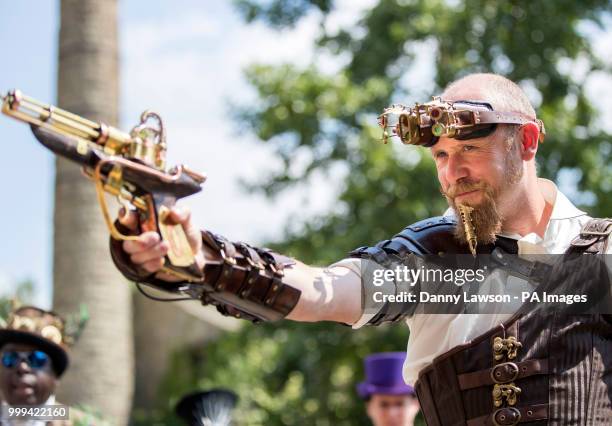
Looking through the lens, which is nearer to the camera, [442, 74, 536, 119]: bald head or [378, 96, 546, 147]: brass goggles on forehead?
[378, 96, 546, 147]: brass goggles on forehead

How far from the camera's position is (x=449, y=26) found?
12.2 meters

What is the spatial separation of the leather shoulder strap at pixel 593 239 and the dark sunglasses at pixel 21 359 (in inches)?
153

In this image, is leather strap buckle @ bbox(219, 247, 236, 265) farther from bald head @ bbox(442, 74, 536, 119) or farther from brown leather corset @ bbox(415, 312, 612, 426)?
bald head @ bbox(442, 74, 536, 119)

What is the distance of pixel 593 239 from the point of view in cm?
332

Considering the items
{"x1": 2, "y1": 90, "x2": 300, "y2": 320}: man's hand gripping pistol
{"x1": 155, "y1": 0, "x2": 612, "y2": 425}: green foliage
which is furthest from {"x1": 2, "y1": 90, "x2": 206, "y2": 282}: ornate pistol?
{"x1": 155, "y1": 0, "x2": 612, "y2": 425}: green foliage

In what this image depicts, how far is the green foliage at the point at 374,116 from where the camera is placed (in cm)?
1155

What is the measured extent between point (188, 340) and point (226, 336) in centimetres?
532

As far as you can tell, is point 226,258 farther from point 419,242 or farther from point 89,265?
Answer: point 89,265

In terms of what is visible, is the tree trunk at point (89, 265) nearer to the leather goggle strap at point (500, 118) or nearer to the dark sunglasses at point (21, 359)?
the dark sunglasses at point (21, 359)

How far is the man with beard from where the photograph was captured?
3.14 meters

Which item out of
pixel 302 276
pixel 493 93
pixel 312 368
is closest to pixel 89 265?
pixel 493 93

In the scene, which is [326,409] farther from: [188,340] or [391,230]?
[188,340]

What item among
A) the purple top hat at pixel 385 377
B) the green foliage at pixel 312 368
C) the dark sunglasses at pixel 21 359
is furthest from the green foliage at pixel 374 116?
the dark sunglasses at pixel 21 359

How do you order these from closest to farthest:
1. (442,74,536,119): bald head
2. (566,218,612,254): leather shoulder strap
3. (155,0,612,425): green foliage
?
(566,218,612,254): leather shoulder strap < (442,74,536,119): bald head < (155,0,612,425): green foliage
